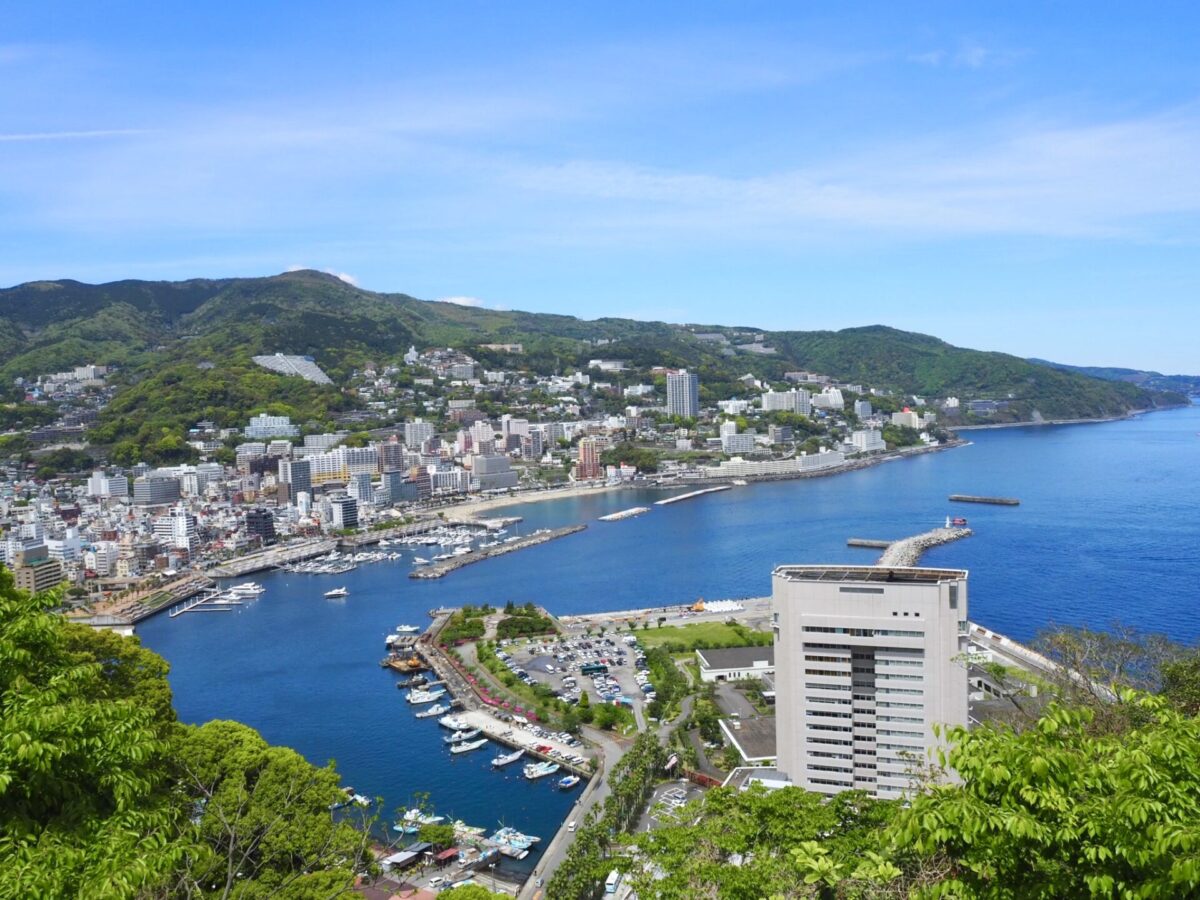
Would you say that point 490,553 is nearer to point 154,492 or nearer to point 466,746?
point 466,746

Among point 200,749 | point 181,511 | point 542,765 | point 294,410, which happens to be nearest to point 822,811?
point 200,749

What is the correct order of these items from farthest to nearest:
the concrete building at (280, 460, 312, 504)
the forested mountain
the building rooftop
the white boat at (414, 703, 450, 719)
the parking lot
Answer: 1. the forested mountain
2. the concrete building at (280, 460, 312, 504)
3. the building rooftop
4. the parking lot
5. the white boat at (414, 703, 450, 719)

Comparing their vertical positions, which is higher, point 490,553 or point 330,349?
point 330,349

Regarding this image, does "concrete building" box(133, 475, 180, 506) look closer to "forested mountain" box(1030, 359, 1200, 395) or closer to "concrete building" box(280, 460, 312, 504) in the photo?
"concrete building" box(280, 460, 312, 504)

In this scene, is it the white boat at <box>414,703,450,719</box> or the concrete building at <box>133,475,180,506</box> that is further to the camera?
the concrete building at <box>133,475,180,506</box>

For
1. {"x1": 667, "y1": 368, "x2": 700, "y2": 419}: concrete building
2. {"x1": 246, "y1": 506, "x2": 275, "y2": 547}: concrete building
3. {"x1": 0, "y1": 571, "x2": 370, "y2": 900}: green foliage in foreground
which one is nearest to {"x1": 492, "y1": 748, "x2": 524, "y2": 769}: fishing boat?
{"x1": 0, "y1": 571, "x2": 370, "y2": 900}: green foliage in foreground

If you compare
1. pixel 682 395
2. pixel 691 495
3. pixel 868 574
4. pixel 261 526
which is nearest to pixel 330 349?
pixel 682 395

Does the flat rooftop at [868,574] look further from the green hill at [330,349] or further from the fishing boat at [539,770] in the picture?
the green hill at [330,349]
